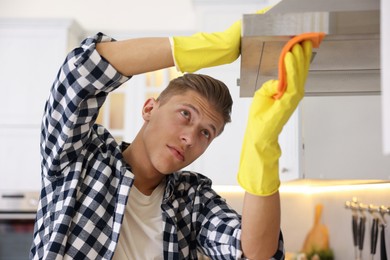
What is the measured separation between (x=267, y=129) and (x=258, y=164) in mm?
71

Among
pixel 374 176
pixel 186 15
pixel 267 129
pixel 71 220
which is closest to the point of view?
pixel 267 129

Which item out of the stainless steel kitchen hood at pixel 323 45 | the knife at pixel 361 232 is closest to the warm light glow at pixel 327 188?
the knife at pixel 361 232

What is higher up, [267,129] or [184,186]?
[267,129]

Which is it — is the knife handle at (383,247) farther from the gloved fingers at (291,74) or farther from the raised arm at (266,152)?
the gloved fingers at (291,74)

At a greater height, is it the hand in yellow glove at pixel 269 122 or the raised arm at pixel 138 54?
the raised arm at pixel 138 54

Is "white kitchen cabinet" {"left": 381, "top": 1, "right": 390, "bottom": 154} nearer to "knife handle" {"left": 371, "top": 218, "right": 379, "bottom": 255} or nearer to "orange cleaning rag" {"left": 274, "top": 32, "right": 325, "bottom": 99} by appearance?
"orange cleaning rag" {"left": 274, "top": 32, "right": 325, "bottom": 99}

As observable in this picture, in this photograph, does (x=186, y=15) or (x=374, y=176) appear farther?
(x=186, y=15)

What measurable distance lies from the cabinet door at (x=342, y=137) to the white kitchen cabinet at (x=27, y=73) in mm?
1450

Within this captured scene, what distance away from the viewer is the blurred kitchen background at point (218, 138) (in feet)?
7.32

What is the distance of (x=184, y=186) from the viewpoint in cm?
136

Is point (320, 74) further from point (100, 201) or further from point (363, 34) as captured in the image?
point (100, 201)

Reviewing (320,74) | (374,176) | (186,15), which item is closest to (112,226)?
(320,74)

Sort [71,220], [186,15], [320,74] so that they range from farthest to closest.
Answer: [186,15]
[320,74]
[71,220]

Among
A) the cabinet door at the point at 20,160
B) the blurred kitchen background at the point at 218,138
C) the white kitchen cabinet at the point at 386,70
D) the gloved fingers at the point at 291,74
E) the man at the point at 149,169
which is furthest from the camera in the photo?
the cabinet door at the point at 20,160
